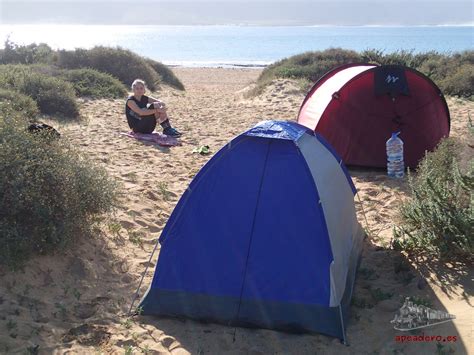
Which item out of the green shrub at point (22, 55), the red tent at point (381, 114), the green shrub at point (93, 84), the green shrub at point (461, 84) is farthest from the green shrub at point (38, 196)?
the green shrub at point (22, 55)

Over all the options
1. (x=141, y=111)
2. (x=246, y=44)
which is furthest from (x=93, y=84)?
(x=246, y=44)

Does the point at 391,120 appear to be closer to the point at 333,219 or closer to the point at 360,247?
the point at 360,247

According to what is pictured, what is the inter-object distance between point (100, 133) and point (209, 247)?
6459mm

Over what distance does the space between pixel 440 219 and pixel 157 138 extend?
614cm

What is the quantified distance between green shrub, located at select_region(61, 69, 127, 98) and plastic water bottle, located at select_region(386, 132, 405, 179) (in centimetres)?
961

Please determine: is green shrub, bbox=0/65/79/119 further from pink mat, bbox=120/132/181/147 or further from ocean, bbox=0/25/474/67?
ocean, bbox=0/25/474/67

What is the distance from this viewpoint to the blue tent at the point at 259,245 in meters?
4.15

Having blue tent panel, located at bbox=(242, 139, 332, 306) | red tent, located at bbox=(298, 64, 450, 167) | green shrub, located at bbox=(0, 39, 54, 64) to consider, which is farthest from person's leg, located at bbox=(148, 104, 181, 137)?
green shrub, located at bbox=(0, 39, 54, 64)

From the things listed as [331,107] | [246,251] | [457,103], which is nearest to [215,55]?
[457,103]

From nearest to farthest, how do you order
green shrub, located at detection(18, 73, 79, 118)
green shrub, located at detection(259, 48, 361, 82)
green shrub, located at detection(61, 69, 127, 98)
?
green shrub, located at detection(18, 73, 79, 118) < green shrub, located at detection(61, 69, 127, 98) < green shrub, located at detection(259, 48, 361, 82)

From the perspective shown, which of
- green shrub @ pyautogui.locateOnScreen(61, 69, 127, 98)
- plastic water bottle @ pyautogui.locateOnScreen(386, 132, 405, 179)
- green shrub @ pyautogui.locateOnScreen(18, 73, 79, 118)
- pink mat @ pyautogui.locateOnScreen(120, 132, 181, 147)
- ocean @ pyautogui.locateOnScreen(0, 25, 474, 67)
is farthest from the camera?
ocean @ pyautogui.locateOnScreen(0, 25, 474, 67)

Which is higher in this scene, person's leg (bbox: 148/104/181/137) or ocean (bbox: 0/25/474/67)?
ocean (bbox: 0/25/474/67)

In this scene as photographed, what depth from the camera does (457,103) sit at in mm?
13664

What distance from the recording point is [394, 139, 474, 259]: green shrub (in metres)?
4.64
